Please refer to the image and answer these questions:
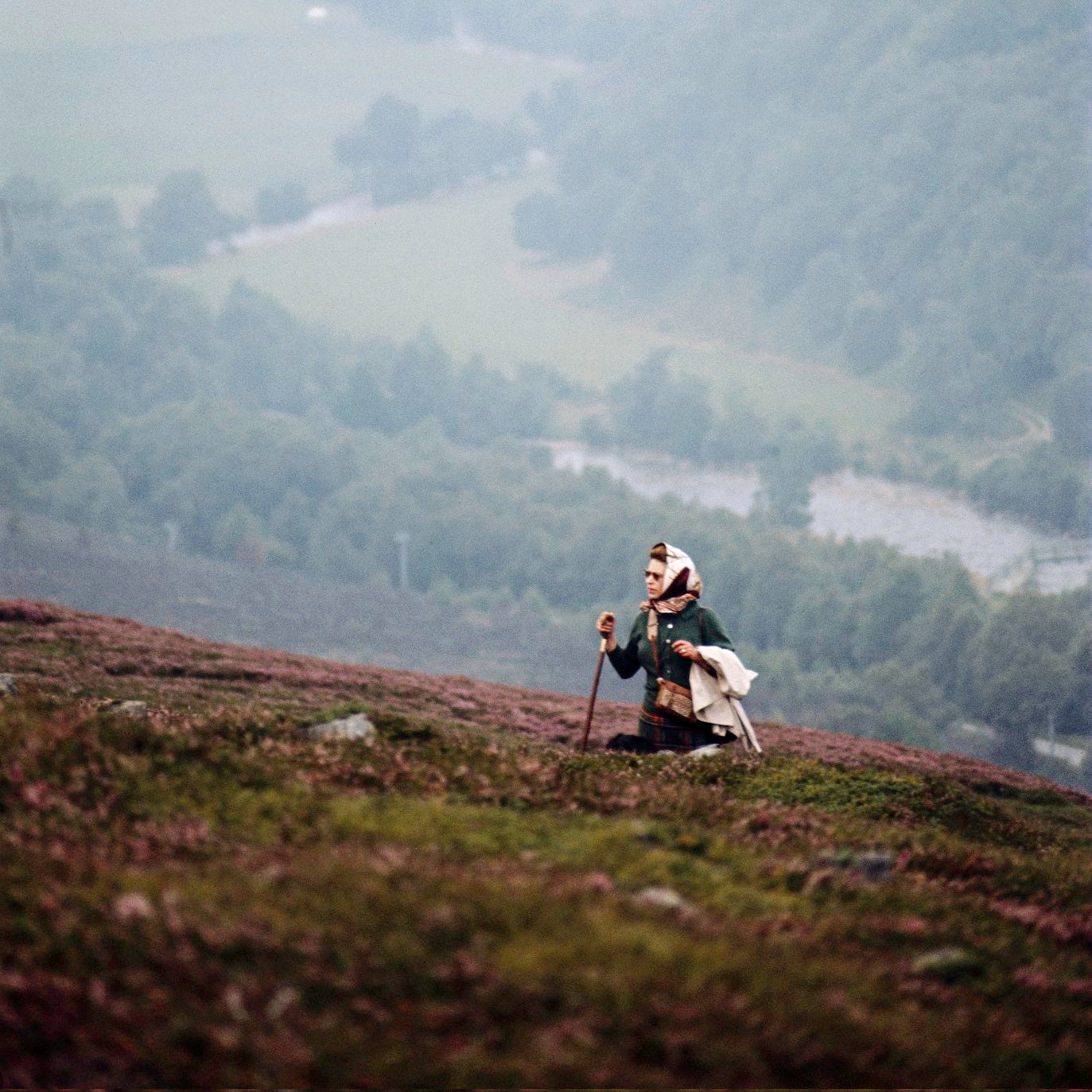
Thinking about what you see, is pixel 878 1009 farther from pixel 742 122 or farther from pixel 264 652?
pixel 742 122

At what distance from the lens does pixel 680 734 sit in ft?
60.0

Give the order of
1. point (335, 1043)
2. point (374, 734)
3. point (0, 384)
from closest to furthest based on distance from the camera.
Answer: point (335, 1043)
point (374, 734)
point (0, 384)

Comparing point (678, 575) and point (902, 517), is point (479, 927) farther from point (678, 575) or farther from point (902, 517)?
point (902, 517)

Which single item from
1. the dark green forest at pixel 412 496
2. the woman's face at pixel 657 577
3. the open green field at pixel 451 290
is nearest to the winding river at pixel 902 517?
the dark green forest at pixel 412 496

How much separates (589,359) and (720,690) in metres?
161

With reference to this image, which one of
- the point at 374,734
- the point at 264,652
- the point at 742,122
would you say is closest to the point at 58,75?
the point at 742,122

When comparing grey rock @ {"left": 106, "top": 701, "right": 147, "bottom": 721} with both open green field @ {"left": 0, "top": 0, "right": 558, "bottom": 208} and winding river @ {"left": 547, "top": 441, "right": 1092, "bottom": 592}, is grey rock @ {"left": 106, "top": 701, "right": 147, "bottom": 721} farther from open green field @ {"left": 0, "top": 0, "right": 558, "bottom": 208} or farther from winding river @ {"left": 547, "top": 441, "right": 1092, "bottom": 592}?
open green field @ {"left": 0, "top": 0, "right": 558, "bottom": 208}

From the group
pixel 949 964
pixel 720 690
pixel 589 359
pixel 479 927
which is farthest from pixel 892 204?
pixel 479 927

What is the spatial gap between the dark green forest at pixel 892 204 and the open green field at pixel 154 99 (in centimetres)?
4099

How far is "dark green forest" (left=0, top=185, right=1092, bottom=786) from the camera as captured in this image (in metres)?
91.5

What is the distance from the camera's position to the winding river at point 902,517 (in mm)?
111500

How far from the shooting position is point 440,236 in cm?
19312

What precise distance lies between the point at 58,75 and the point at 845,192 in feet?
344

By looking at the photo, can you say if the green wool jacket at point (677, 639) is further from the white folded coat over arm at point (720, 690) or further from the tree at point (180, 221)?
the tree at point (180, 221)
